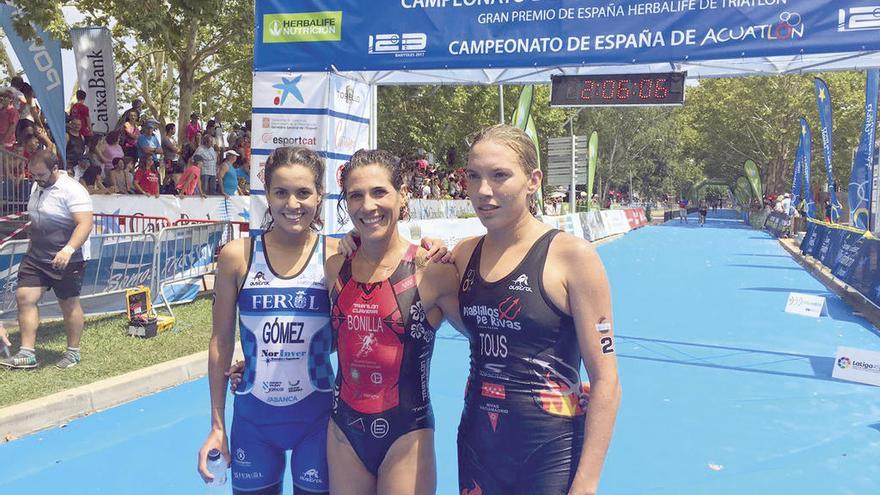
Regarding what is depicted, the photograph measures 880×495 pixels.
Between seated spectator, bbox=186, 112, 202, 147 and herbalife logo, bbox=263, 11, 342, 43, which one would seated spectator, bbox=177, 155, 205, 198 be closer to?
seated spectator, bbox=186, 112, 202, 147

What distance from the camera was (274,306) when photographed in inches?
110

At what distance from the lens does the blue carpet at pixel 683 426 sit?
464cm

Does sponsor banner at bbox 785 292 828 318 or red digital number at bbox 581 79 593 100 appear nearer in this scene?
sponsor banner at bbox 785 292 828 318

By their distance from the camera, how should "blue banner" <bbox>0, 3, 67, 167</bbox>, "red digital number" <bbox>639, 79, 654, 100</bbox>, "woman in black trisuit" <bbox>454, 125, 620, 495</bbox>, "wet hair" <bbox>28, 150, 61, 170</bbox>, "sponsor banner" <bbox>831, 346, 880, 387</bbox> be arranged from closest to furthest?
"woman in black trisuit" <bbox>454, 125, 620, 495</bbox> < "wet hair" <bbox>28, 150, 61, 170</bbox> < "sponsor banner" <bbox>831, 346, 880, 387</bbox> < "red digital number" <bbox>639, 79, 654, 100</bbox> < "blue banner" <bbox>0, 3, 67, 167</bbox>

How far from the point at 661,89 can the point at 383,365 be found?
772cm

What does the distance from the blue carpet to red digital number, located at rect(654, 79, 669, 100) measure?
3.24 m

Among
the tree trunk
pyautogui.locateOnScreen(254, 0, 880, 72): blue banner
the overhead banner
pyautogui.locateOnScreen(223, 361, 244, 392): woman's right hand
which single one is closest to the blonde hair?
pyautogui.locateOnScreen(223, 361, 244, 392): woman's right hand

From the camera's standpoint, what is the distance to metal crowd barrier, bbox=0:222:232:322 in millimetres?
7773

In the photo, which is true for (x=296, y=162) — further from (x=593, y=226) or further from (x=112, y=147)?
(x=593, y=226)

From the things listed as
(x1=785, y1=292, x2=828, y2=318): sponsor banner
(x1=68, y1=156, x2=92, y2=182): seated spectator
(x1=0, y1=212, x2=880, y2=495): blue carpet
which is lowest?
(x1=0, y1=212, x2=880, y2=495): blue carpet

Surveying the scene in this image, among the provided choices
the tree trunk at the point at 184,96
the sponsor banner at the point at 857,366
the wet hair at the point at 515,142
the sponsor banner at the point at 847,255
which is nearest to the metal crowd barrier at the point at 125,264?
the wet hair at the point at 515,142

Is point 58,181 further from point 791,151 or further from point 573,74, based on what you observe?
point 791,151

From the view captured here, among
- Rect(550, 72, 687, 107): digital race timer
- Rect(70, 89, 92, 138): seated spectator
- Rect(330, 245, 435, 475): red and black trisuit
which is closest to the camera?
Rect(330, 245, 435, 475): red and black trisuit

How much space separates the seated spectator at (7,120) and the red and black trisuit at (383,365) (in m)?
13.5
